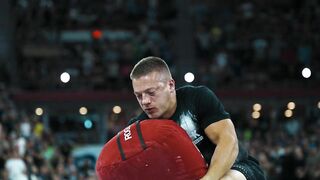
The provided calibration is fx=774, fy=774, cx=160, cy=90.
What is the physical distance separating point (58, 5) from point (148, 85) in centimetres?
1965

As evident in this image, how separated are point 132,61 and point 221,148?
17413mm

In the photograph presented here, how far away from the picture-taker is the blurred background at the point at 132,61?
20969 millimetres

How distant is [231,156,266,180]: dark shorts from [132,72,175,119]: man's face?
1.84ft

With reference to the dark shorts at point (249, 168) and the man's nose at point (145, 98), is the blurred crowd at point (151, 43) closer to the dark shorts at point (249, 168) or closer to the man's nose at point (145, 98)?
the dark shorts at point (249, 168)

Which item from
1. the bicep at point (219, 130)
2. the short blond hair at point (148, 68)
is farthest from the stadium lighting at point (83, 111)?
the short blond hair at point (148, 68)

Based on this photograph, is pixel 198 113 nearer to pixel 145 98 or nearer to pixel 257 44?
pixel 145 98

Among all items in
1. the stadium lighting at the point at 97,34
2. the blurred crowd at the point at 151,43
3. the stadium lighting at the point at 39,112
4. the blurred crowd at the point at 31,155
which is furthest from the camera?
the stadium lighting at the point at 97,34

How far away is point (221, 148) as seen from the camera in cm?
411

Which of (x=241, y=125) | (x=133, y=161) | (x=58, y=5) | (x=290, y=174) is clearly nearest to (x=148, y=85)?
(x=133, y=161)

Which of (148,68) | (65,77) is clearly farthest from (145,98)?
(65,77)

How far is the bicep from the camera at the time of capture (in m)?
4.18

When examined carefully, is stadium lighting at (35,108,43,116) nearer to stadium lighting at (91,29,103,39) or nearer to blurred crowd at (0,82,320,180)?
blurred crowd at (0,82,320,180)

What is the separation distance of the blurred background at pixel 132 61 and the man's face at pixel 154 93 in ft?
50.0

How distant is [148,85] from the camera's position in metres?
3.96
